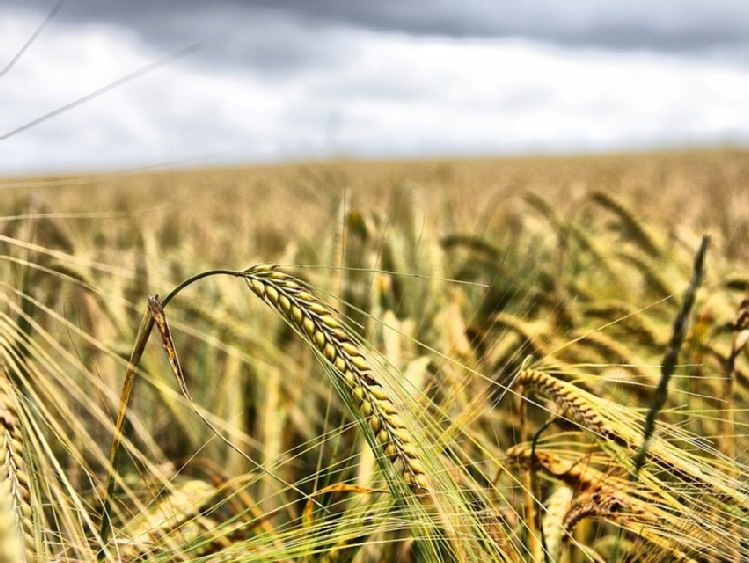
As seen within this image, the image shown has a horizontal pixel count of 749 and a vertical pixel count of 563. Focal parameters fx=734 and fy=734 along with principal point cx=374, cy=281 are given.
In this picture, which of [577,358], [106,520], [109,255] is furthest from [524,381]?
[109,255]

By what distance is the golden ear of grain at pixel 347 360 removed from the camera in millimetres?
866

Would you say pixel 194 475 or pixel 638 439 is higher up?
pixel 638 439

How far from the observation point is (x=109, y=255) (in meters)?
3.58

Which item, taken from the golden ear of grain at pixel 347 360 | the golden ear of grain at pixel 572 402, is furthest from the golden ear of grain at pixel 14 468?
the golden ear of grain at pixel 572 402

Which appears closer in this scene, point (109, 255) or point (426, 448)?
point (426, 448)

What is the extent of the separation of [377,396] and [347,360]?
6 cm

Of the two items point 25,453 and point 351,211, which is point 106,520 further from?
point 351,211

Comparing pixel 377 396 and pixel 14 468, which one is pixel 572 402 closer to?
pixel 377 396

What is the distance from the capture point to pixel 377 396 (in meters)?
0.87

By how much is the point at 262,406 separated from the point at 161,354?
688mm

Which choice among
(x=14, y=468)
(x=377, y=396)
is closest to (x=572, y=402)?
(x=377, y=396)

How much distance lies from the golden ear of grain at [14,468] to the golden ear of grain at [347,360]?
31 centimetres

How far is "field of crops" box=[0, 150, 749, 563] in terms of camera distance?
0.88 m

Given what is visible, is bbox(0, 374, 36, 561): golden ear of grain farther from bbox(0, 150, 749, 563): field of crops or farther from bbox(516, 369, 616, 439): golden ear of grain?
bbox(516, 369, 616, 439): golden ear of grain
